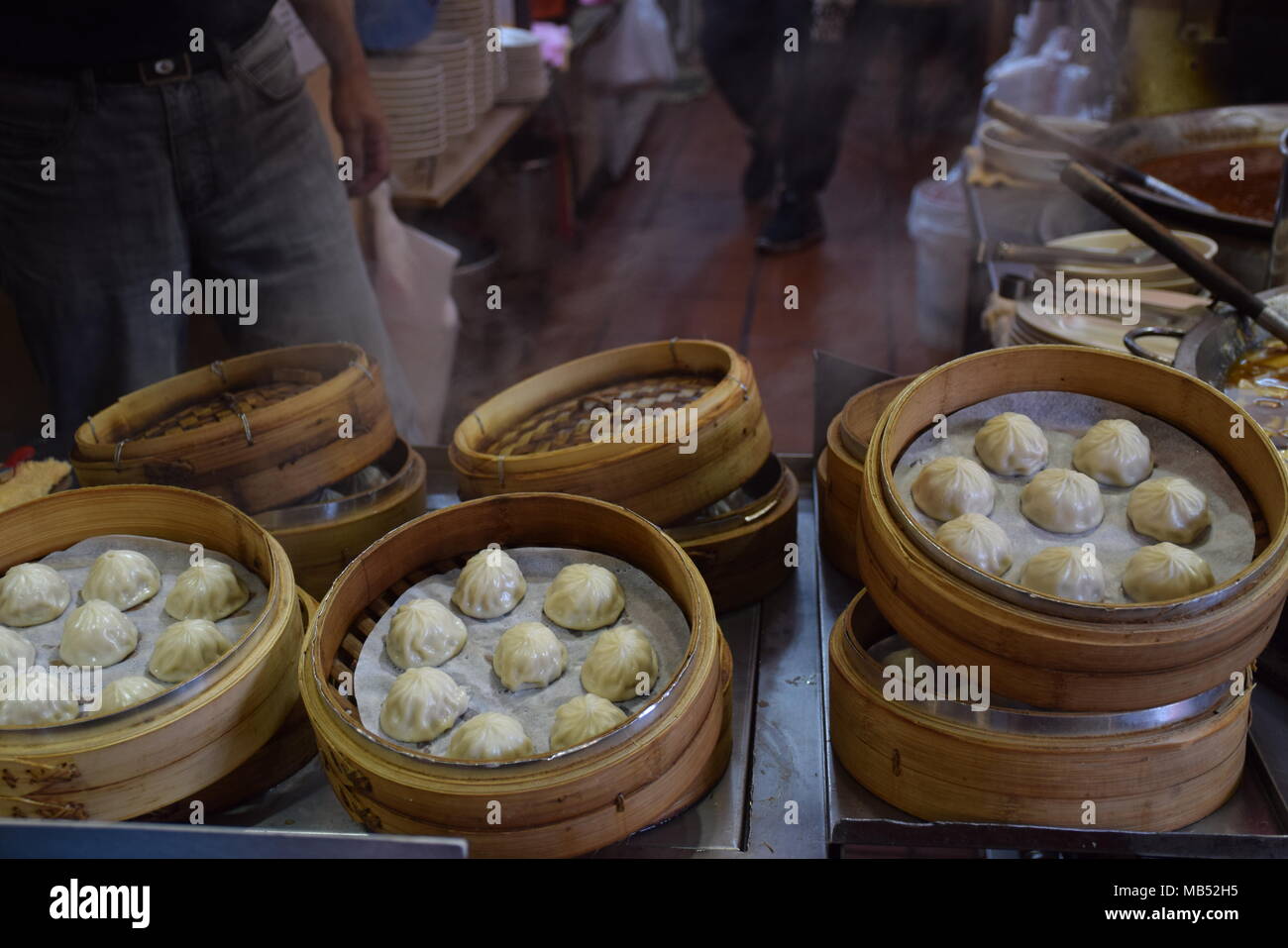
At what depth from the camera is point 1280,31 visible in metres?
3.94

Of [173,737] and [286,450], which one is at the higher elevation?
[286,450]

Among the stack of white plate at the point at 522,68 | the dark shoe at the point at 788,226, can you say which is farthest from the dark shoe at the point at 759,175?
the stack of white plate at the point at 522,68

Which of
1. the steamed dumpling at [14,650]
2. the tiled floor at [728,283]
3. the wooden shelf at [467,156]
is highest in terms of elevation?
the wooden shelf at [467,156]

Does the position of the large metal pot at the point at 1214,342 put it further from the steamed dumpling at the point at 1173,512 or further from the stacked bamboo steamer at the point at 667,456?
the stacked bamboo steamer at the point at 667,456

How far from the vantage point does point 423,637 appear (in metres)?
1.72

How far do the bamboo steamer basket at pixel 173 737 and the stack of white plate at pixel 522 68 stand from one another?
4.40 metres

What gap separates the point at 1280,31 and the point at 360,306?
3543 mm

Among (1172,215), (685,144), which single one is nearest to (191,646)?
(1172,215)

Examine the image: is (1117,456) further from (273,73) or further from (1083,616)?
(273,73)

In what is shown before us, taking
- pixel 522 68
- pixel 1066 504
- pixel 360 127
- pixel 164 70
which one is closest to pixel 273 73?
pixel 164 70

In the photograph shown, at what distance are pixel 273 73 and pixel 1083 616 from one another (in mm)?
2491

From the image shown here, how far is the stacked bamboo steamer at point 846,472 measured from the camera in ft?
6.77

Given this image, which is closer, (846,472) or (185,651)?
(185,651)

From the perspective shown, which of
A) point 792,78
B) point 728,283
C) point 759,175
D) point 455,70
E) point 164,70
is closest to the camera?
point 164,70
